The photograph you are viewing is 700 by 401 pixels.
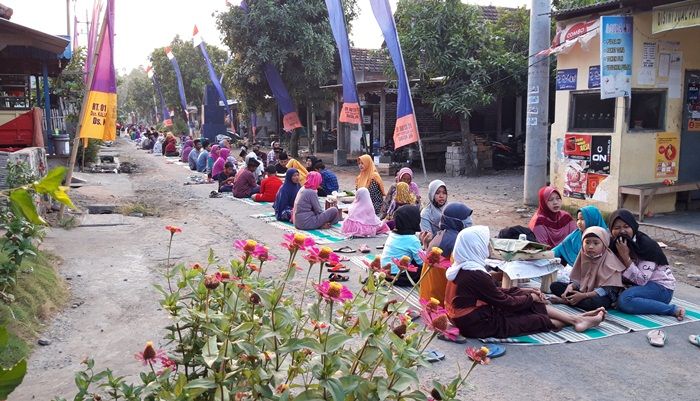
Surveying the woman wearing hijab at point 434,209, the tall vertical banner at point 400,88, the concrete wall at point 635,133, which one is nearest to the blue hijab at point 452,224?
the woman wearing hijab at point 434,209

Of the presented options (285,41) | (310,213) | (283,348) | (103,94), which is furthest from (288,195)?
(285,41)

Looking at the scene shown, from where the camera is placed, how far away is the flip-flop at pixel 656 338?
4.72 meters

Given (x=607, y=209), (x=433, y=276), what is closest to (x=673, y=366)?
(x=433, y=276)

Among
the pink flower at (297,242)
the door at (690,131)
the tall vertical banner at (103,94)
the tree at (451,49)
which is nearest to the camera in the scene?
the pink flower at (297,242)

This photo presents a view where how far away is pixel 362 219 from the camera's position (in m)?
9.00

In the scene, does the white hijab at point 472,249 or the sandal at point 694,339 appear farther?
the sandal at point 694,339

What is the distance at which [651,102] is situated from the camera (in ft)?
32.5

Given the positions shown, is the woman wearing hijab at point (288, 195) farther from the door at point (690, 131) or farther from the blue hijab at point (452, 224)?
the door at point (690, 131)

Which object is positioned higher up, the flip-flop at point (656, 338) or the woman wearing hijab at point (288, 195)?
the woman wearing hijab at point (288, 195)

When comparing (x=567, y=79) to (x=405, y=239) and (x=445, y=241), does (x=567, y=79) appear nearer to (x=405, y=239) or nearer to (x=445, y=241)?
(x=405, y=239)

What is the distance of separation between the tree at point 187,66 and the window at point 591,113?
31.8 metres

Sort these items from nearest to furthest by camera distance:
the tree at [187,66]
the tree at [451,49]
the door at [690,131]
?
1. the door at [690,131]
2. the tree at [451,49]
3. the tree at [187,66]

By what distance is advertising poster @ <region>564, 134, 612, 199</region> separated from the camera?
973 cm

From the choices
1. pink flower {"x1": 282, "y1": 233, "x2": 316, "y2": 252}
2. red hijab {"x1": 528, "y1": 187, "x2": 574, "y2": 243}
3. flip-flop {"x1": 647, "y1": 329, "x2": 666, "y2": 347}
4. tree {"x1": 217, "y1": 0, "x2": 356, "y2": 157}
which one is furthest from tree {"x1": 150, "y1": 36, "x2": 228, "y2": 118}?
pink flower {"x1": 282, "y1": 233, "x2": 316, "y2": 252}
